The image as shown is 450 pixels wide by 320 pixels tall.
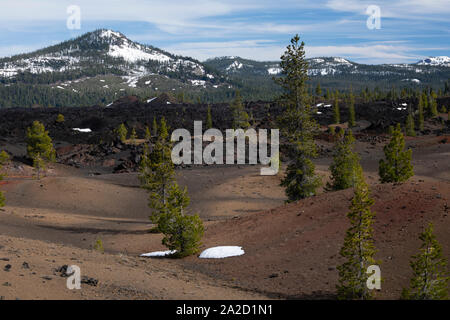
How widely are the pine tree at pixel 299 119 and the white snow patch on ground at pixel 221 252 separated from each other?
10329 mm

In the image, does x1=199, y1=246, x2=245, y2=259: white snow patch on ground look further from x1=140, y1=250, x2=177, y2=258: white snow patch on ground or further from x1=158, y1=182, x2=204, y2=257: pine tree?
x1=140, y1=250, x2=177, y2=258: white snow patch on ground

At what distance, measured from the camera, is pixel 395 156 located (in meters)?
31.8

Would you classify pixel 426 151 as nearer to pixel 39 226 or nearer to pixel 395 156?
pixel 395 156

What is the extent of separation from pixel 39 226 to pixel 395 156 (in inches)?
1047

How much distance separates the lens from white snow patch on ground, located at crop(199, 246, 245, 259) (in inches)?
819

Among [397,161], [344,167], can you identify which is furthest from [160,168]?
[397,161]

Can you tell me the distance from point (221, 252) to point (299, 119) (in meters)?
12.6

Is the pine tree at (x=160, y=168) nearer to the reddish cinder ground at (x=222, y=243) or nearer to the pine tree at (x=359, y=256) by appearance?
the reddish cinder ground at (x=222, y=243)

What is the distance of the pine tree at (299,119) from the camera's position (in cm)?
2925

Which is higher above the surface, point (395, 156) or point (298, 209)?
point (395, 156)

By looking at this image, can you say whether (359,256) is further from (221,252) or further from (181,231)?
(181,231)

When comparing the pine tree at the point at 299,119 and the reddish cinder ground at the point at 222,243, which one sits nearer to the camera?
the reddish cinder ground at the point at 222,243

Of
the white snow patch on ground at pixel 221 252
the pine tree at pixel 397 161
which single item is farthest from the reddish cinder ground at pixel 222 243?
the pine tree at pixel 397 161
